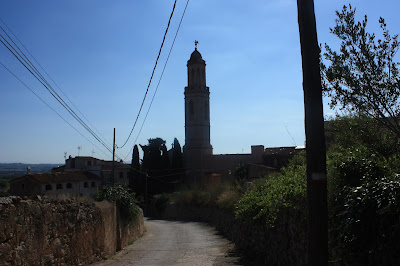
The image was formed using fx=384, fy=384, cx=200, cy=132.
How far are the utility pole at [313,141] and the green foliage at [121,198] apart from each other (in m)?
15.5

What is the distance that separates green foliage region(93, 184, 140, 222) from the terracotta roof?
2716 cm

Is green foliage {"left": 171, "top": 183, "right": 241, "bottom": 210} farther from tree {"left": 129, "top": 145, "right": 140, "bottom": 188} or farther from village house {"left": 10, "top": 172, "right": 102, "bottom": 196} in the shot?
tree {"left": 129, "top": 145, "right": 140, "bottom": 188}

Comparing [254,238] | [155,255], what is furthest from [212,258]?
[155,255]

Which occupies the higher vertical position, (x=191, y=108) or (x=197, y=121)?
(x=191, y=108)

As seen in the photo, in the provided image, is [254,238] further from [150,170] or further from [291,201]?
[150,170]

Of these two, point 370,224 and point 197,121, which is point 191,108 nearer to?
point 197,121

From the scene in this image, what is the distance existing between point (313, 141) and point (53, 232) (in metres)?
8.54

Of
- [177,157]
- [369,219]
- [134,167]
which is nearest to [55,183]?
[134,167]

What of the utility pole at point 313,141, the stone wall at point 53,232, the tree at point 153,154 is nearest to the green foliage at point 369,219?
the utility pole at point 313,141

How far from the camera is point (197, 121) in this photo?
6150 centimetres

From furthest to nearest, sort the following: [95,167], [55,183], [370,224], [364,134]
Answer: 1. [95,167]
2. [55,183]
3. [364,134]
4. [370,224]

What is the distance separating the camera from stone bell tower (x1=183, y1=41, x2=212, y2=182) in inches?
2393

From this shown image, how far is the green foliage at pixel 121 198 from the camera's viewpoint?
19.2 meters

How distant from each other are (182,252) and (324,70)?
34.6 ft
